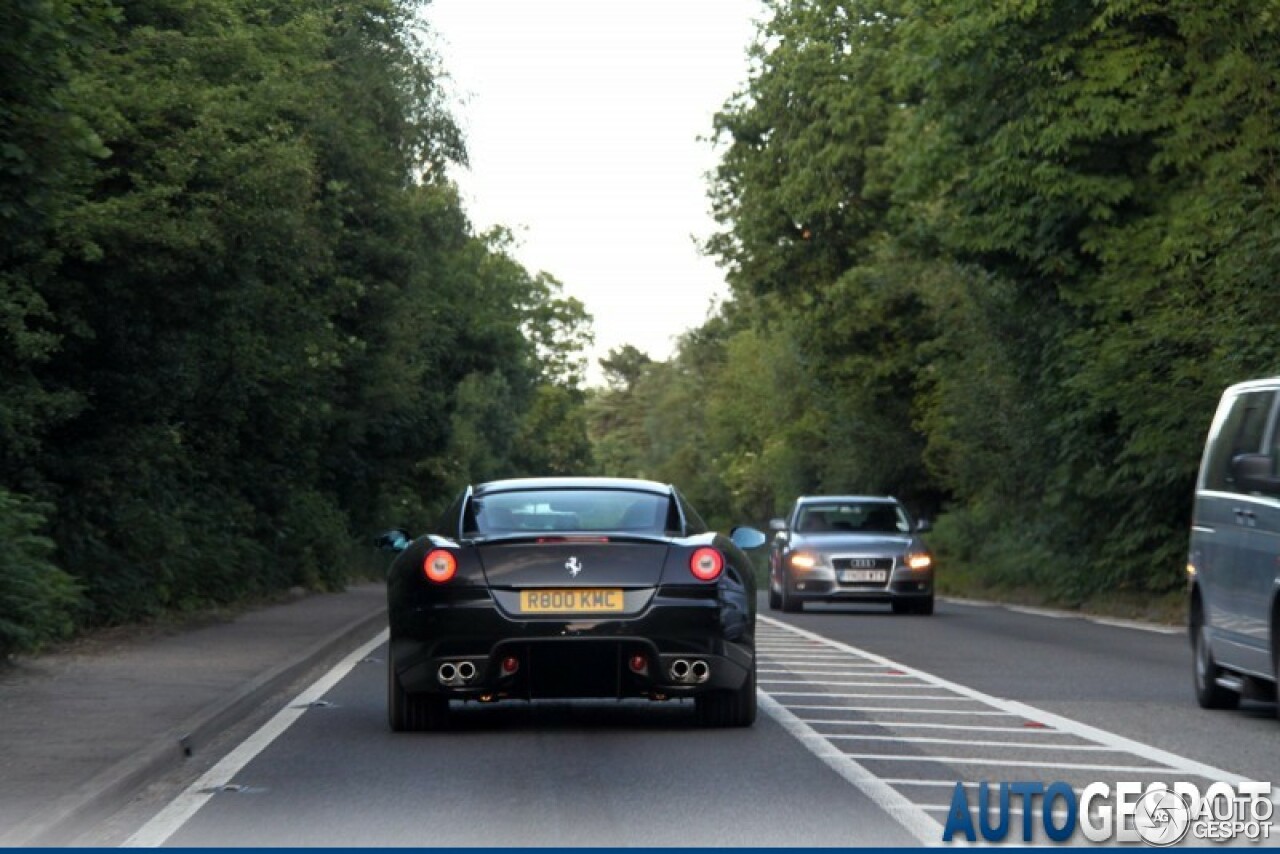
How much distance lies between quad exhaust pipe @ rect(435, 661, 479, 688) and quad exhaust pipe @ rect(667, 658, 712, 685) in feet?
3.73

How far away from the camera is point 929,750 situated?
12680 mm

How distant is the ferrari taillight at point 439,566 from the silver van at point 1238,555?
15.5 feet

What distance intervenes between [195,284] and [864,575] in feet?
42.5

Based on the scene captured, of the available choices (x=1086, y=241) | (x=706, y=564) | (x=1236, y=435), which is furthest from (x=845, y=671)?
(x=1086, y=241)

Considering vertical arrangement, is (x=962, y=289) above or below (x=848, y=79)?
below

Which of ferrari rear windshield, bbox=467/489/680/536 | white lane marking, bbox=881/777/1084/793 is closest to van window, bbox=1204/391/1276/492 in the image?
ferrari rear windshield, bbox=467/489/680/536

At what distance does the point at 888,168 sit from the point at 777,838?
129 ft

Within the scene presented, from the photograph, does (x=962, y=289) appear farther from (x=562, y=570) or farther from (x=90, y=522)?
(x=562, y=570)

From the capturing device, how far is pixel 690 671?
13500 millimetres

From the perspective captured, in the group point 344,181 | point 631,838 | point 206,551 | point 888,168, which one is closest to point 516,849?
point 631,838

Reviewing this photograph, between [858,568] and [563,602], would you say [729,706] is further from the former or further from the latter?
[858,568]

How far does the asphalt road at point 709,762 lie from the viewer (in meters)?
9.62

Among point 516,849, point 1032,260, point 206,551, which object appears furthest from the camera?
point 1032,260

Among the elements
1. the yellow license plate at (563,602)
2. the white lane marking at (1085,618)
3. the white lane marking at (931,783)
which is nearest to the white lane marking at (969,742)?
the yellow license plate at (563,602)
